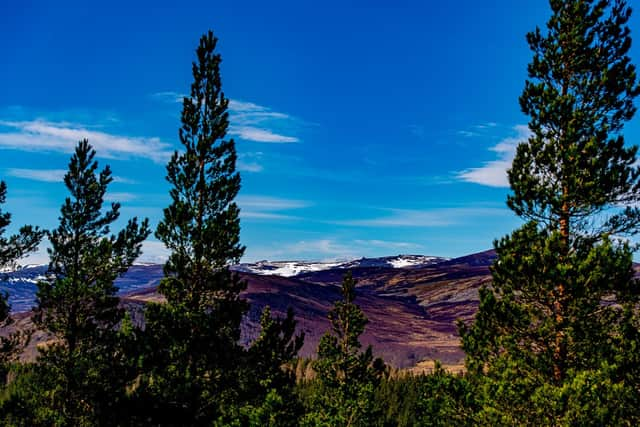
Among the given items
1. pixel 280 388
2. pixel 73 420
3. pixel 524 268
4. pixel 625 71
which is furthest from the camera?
pixel 280 388

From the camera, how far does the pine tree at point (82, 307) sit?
1024 inches

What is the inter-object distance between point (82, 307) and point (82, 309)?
0.48 ft

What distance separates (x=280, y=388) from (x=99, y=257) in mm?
15070

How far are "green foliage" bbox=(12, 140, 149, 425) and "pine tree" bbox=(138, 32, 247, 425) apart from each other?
416 cm

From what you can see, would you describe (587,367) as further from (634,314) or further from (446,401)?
(446,401)

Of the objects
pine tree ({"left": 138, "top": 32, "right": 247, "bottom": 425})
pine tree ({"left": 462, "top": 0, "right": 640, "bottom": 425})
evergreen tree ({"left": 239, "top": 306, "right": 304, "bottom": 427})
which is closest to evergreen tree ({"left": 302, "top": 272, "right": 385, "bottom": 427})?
evergreen tree ({"left": 239, "top": 306, "right": 304, "bottom": 427})

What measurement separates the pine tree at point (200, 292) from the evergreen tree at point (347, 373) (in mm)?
10207

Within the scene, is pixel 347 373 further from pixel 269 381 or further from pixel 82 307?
pixel 82 307

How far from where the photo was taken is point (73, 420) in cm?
2583

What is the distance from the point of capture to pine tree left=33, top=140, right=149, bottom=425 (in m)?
26.0

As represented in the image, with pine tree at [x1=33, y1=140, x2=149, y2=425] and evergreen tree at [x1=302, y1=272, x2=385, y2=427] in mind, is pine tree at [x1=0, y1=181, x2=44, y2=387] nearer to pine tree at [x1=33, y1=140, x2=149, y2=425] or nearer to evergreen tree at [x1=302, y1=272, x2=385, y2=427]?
pine tree at [x1=33, y1=140, x2=149, y2=425]

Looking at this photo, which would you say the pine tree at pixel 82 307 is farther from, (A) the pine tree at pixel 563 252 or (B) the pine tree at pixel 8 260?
(A) the pine tree at pixel 563 252

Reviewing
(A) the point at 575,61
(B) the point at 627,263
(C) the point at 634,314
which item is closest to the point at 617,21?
(A) the point at 575,61

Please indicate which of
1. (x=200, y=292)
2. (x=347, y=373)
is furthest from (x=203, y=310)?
(x=347, y=373)
